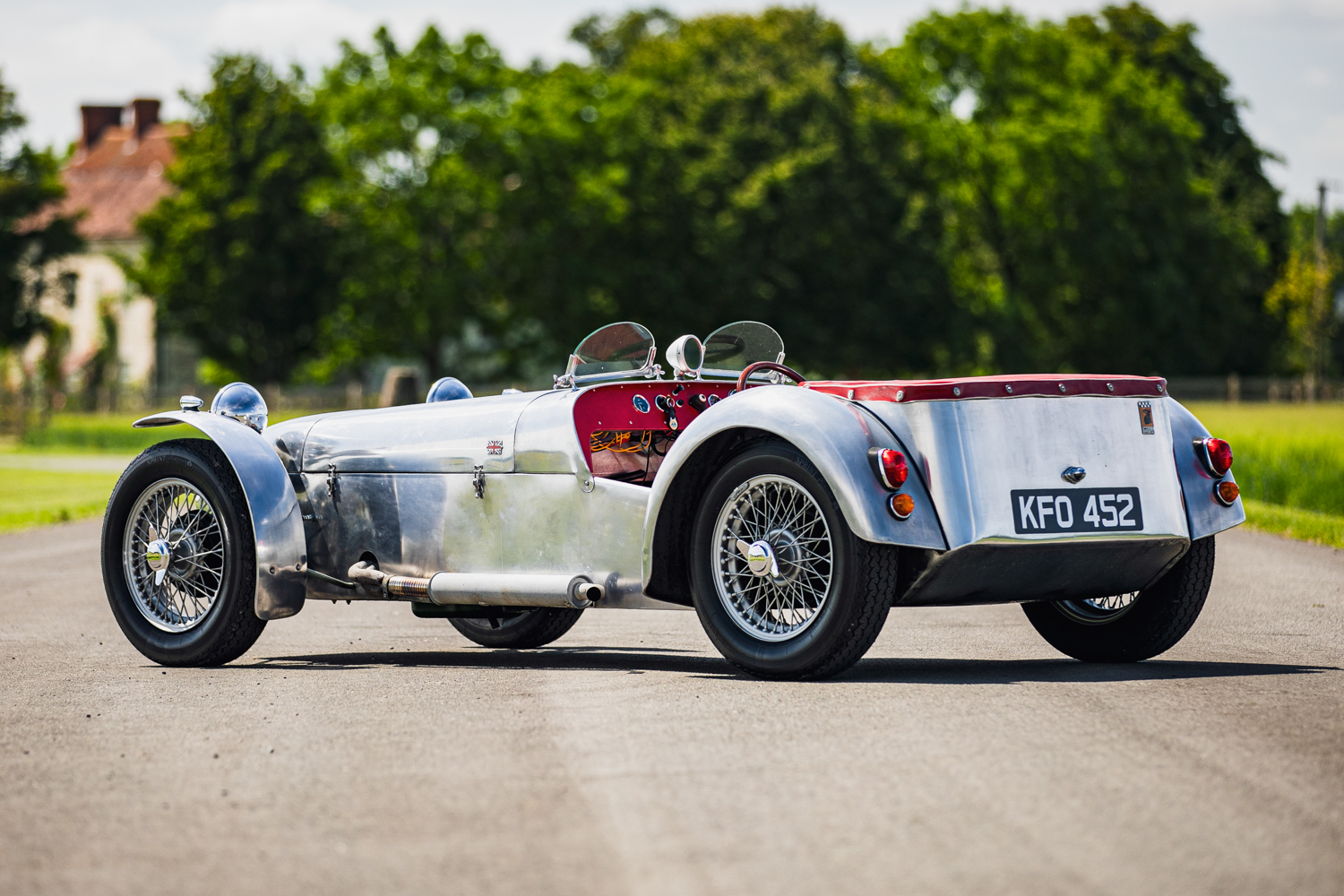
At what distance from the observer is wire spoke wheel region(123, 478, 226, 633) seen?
26.1 feet

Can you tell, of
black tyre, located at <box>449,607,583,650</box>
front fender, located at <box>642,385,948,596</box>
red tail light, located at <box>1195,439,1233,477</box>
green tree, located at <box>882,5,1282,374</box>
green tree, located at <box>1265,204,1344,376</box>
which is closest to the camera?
front fender, located at <box>642,385,948,596</box>

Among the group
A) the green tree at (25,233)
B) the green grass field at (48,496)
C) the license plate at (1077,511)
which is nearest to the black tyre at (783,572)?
the license plate at (1077,511)

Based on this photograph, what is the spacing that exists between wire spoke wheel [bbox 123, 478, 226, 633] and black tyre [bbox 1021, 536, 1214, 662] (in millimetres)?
3708

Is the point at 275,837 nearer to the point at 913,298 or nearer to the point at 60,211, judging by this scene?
the point at 913,298

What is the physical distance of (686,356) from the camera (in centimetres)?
786

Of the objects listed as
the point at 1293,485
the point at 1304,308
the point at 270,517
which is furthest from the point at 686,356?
the point at 1304,308

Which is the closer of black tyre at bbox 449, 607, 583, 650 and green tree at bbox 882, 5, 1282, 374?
black tyre at bbox 449, 607, 583, 650

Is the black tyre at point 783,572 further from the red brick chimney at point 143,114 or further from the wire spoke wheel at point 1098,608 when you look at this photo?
the red brick chimney at point 143,114

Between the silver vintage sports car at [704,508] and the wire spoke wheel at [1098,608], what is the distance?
0.05 ft

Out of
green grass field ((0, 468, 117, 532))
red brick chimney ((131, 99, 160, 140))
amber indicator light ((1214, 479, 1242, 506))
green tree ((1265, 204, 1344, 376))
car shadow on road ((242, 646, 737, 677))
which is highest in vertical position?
red brick chimney ((131, 99, 160, 140))

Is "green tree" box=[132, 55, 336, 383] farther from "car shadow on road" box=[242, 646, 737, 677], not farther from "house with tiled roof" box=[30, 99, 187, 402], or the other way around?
"car shadow on road" box=[242, 646, 737, 677]

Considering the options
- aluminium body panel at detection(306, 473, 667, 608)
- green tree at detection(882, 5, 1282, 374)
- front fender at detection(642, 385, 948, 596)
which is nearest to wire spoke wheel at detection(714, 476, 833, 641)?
front fender at detection(642, 385, 948, 596)

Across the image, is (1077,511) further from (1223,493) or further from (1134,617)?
(1134,617)

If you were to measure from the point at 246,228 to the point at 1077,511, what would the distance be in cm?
5519
